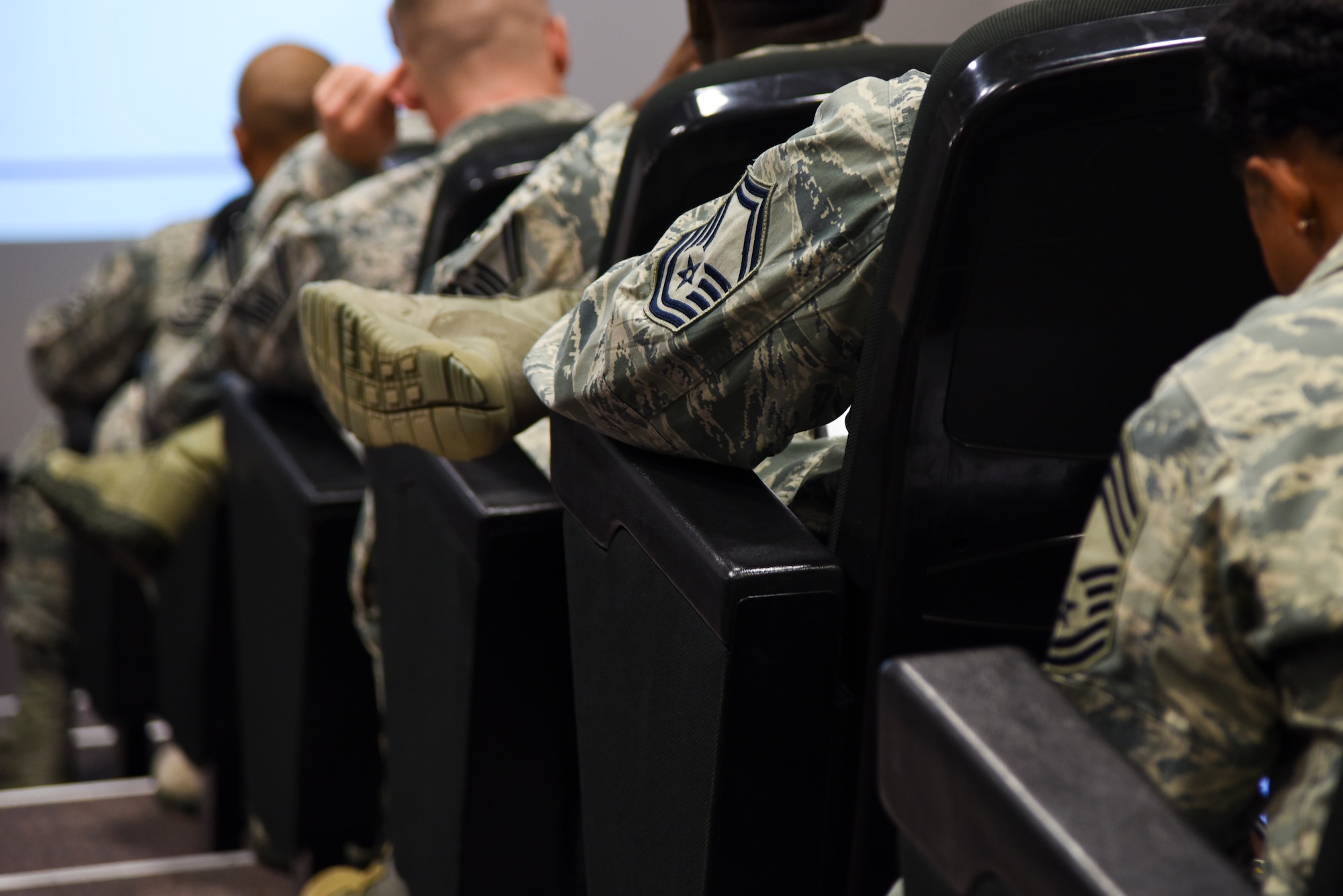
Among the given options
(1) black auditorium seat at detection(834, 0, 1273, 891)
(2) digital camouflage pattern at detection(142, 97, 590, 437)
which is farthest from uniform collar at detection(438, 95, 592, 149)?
(1) black auditorium seat at detection(834, 0, 1273, 891)

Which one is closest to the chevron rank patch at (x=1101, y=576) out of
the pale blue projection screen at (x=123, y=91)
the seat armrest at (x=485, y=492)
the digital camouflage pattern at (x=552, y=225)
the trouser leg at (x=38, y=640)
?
the seat armrest at (x=485, y=492)

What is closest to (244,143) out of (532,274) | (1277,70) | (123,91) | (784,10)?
(532,274)

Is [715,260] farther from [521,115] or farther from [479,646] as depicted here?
[521,115]

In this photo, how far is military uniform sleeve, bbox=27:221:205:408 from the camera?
2.65m

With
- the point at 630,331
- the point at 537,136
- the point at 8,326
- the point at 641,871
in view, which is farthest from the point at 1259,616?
the point at 8,326

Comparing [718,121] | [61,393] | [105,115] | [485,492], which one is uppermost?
[718,121]

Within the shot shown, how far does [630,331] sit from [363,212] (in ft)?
2.88

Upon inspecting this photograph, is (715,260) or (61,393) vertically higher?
(715,260)

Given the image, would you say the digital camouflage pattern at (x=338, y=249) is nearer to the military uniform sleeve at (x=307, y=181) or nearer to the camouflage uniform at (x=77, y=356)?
the military uniform sleeve at (x=307, y=181)

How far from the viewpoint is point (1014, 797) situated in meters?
0.58

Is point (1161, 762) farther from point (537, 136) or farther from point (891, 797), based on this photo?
point (537, 136)

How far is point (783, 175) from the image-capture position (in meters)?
0.89

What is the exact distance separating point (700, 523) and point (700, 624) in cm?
6

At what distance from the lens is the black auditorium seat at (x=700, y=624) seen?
880mm
